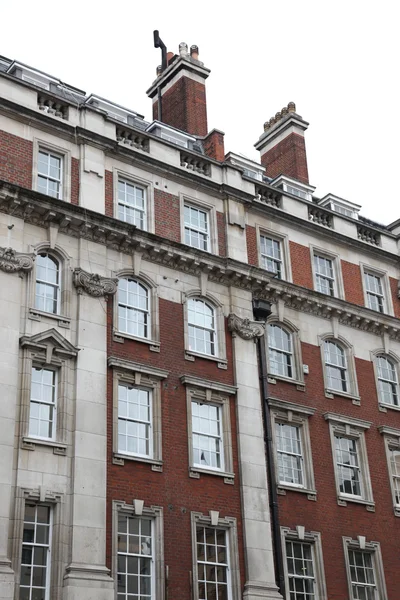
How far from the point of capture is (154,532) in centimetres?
2391

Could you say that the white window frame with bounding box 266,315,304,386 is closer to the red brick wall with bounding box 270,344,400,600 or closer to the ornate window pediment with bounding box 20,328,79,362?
the red brick wall with bounding box 270,344,400,600

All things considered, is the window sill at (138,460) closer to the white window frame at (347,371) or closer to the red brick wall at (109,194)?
the red brick wall at (109,194)

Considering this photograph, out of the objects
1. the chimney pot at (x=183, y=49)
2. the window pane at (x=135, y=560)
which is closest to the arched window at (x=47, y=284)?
the window pane at (x=135, y=560)

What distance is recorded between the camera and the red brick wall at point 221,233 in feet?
96.9

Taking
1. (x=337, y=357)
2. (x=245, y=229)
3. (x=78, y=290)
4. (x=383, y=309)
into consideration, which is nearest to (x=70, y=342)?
(x=78, y=290)

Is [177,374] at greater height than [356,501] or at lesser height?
greater

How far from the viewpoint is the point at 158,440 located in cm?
2506

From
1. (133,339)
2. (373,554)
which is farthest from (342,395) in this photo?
(133,339)

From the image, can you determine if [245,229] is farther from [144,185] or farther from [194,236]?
[144,185]

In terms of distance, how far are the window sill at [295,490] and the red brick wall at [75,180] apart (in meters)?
10.3

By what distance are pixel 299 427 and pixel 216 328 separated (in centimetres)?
412

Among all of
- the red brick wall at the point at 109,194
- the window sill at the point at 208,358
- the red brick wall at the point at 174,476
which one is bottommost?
the red brick wall at the point at 174,476

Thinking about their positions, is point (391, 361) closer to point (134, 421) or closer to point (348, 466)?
point (348, 466)

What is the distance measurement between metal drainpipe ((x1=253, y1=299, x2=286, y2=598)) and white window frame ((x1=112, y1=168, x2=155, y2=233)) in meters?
4.02
